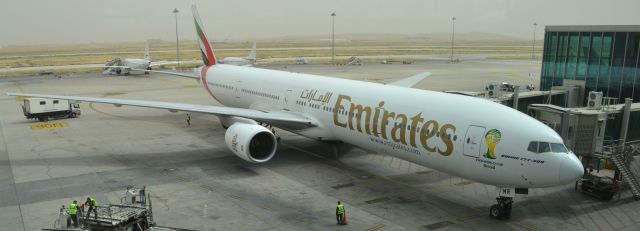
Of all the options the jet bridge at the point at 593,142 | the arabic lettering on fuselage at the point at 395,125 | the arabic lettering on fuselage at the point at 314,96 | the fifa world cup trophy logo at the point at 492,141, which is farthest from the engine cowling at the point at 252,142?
the jet bridge at the point at 593,142

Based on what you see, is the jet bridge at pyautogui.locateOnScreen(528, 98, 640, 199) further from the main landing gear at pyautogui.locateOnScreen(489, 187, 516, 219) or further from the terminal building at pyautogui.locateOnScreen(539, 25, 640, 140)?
the terminal building at pyautogui.locateOnScreen(539, 25, 640, 140)

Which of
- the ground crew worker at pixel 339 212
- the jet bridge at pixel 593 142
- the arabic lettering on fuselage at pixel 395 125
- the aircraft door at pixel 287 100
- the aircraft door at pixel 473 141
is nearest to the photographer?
the ground crew worker at pixel 339 212

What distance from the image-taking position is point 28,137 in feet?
102

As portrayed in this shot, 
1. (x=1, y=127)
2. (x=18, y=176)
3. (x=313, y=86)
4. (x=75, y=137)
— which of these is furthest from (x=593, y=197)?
(x=1, y=127)

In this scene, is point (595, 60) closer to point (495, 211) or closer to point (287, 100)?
point (495, 211)

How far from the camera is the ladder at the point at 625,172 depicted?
19.5 meters

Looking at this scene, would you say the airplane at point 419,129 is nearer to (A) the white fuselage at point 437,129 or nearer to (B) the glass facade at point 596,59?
(A) the white fuselage at point 437,129

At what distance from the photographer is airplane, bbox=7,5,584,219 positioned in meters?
15.8

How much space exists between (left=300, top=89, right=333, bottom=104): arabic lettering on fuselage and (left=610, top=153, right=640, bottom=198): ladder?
12041 millimetres

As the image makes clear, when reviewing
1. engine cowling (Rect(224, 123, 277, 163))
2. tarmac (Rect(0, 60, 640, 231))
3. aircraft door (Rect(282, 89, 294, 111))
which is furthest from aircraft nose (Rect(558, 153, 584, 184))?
aircraft door (Rect(282, 89, 294, 111))

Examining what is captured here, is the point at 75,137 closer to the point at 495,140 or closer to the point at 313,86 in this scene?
the point at 313,86

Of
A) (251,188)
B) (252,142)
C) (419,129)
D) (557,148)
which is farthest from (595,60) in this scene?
(251,188)

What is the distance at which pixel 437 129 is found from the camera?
59.1 ft

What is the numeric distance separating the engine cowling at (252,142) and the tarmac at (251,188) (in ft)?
2.88
